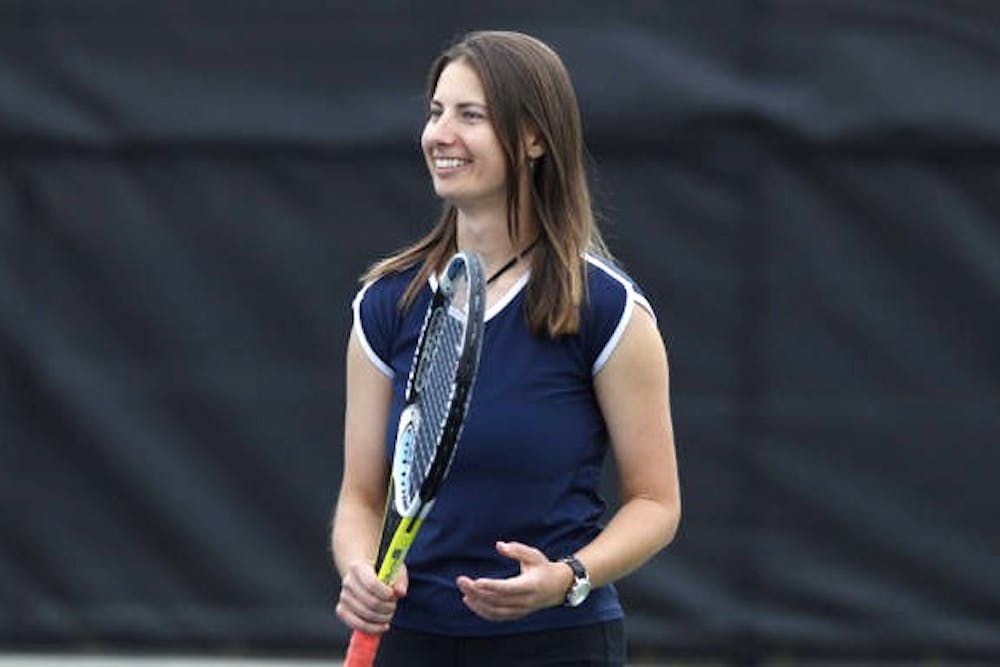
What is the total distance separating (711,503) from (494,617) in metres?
2.57

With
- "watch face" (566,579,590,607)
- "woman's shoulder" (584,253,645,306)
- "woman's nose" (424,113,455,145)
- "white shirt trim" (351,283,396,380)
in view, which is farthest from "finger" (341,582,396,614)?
"woman's nose" (424,113,455,145)

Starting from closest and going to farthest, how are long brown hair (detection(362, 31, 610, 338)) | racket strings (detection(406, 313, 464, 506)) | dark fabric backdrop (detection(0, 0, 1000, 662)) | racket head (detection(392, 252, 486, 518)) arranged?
1. racket head (detection(392, 252, 486, 518))
2. racket strings (detection(406, 313, 464, 506))
3. long brown hair (detection(362, 31, 610, 338))
4. dark fabric backdrop (detection(0, 0, 1000, 662))

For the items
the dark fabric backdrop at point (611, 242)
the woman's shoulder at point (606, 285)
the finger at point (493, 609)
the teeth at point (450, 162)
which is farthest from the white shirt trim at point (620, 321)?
the dark fabric backdrop at point (611, 242)

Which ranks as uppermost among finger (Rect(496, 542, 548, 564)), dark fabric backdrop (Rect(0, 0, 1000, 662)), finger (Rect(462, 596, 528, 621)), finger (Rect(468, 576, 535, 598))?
finger (Rect(496, 542, 548, 564))

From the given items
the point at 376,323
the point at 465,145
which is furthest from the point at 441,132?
the point at 376,323

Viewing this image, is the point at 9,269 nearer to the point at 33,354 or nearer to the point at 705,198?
the point at 33,354

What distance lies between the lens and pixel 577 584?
3.25 m

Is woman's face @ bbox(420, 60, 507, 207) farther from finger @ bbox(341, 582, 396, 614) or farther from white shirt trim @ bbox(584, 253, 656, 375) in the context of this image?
finger @ bbox(341, 582, 396, 614)

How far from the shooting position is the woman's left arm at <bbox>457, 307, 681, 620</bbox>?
3.31 metres

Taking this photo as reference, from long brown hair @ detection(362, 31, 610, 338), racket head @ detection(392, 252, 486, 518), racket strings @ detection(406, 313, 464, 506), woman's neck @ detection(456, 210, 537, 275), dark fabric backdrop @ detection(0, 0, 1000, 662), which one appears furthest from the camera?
dark fabric backdrop @ detection(0, 0, 1000, 662)

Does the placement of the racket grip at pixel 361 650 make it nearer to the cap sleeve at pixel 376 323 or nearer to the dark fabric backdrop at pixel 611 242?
the cap sleeve at pixel 376 323

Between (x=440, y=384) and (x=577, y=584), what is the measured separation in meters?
0.33

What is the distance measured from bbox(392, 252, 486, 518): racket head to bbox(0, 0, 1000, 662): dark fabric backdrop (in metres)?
2.36

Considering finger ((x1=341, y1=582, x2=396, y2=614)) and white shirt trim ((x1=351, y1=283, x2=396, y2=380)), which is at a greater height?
white shirt trim ((x1=351, y1=283, x2=396, y2=380))
